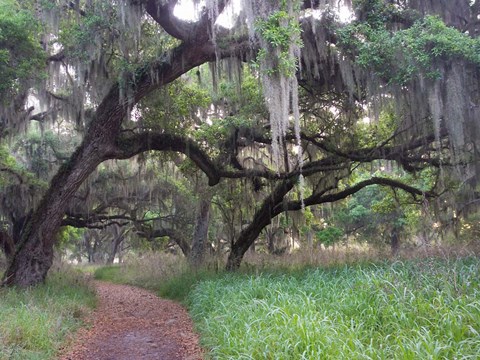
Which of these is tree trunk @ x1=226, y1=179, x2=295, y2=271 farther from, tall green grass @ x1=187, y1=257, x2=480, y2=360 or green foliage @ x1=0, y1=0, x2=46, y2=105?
green foliage @ x1=0, y1=0, x2=46, y2=105

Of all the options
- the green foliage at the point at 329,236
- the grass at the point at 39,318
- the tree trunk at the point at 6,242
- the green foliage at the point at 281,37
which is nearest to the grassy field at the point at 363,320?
the grass at the point at 39,318

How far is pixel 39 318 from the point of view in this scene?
6035mm

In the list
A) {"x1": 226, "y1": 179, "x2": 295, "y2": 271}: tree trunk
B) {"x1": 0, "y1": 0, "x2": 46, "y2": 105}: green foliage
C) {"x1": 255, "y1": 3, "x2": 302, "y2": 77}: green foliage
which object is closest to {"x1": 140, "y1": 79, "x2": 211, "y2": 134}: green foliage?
{"x1": 0, "y1": 0, "x2": 46, "y2": 105}: green foliage

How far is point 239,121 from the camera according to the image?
10.4 metres

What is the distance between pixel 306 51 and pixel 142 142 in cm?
418

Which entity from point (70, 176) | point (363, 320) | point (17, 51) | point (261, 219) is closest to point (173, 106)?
point (70, 176)

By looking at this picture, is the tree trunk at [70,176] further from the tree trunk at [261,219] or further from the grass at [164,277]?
the tree trunk at [261,219]

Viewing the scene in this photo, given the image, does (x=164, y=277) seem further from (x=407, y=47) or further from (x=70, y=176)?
(x=407, y=47)

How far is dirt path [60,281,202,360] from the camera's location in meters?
5.78

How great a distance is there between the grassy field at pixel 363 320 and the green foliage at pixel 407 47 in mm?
3278

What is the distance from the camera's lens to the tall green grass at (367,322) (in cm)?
349

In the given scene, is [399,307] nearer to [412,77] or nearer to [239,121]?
[412,77]

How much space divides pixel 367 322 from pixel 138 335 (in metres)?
4.07

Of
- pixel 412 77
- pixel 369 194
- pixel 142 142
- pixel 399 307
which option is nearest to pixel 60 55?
pixel 142 142
